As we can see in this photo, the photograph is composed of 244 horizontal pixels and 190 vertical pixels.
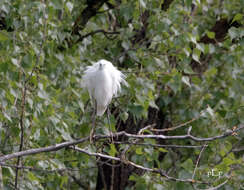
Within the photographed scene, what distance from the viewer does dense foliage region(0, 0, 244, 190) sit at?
3049 millimetres

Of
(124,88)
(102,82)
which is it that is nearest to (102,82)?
(102,82)

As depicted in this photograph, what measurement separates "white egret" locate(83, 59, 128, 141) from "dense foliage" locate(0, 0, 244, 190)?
0.29 feet

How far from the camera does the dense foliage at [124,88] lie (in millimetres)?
3049

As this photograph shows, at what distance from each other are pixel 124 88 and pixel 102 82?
0.22 meters

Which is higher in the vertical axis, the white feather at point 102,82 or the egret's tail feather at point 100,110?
the white feather at point 102,82

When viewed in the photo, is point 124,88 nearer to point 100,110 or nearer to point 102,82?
point 102,82

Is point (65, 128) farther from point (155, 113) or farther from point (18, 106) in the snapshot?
point (155, 113)

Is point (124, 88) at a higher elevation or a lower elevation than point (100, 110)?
higher

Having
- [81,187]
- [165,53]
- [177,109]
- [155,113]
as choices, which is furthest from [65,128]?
[81,187]

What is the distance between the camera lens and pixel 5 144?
3414 millimetres

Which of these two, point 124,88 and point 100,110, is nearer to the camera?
point 124,88

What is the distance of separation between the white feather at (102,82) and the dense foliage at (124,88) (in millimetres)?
87

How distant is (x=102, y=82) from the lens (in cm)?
362

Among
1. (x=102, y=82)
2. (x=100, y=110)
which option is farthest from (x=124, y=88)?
(x=100, y=110)
